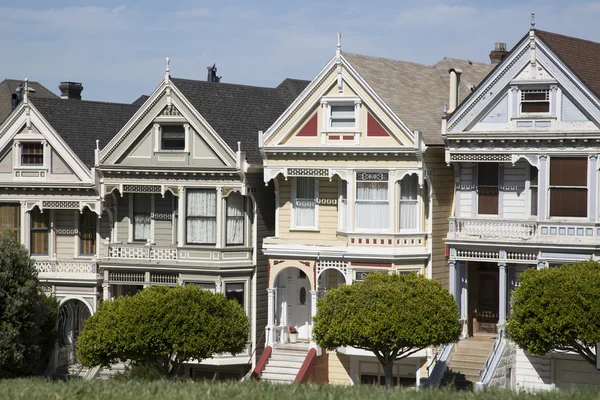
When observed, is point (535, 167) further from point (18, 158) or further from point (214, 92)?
point (18, 158)

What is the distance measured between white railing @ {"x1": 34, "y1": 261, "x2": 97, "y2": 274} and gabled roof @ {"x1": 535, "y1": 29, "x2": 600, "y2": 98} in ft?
62.6

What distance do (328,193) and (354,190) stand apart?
1.60 meters

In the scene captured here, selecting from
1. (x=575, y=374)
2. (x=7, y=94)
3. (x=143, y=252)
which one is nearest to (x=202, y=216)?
(x=143, y=252)

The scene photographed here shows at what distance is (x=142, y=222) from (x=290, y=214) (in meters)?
6.24

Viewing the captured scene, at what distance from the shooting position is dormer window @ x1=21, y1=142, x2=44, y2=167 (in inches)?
2048

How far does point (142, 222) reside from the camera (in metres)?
51.1

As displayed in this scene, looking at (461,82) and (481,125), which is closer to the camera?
(481,125)

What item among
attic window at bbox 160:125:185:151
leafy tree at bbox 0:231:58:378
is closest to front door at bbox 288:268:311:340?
attic window at bbox 160:125:185:151

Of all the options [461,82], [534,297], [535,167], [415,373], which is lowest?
[415,373]

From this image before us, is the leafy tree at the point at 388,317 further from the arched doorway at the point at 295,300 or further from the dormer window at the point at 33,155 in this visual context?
the dormer window at the point at 33,155

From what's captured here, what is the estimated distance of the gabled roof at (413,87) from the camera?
4644 cm

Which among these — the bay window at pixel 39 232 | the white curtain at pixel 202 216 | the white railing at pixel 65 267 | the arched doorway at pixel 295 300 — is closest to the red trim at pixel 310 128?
the white curtain at pixel 202 216

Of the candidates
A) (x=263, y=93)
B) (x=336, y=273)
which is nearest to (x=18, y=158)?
(x=263, y=93)

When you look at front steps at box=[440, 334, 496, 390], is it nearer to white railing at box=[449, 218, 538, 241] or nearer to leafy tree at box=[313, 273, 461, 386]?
leafy tree at box=[313, 273, 461, 386]
